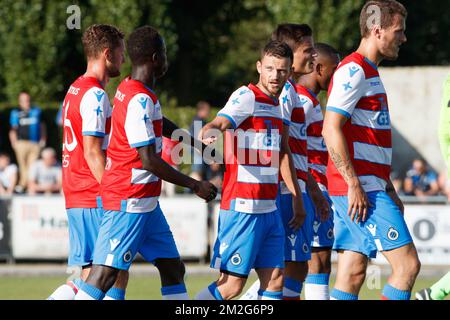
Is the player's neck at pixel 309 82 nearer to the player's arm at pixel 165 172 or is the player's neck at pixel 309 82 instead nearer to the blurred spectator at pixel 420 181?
the player's arm at pixel 165 172

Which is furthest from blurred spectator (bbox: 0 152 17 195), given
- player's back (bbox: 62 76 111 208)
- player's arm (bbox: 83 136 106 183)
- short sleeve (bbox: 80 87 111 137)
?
player's arm (bbox: 83 136 106 183)

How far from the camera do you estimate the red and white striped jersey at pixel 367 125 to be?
8344mm

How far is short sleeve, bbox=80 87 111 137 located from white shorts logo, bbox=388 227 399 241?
2354mm

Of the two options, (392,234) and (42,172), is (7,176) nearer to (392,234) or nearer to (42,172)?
(42,172)

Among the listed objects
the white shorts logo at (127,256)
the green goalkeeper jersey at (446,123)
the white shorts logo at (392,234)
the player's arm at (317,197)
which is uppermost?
the green goalkeeper jersey at (446,123)

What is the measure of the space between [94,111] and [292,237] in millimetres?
2044

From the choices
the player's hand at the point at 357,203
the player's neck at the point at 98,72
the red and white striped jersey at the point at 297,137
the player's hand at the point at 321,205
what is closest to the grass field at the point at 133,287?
the player's hand at the point at 321,205

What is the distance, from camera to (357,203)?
819cm

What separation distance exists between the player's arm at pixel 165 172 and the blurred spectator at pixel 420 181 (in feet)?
40.0

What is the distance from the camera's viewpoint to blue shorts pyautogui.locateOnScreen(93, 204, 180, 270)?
8.15m

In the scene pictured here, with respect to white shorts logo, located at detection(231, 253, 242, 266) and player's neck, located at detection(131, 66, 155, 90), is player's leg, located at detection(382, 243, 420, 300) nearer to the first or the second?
white shorts logo, located at detection(231, 253, 242, 266)
